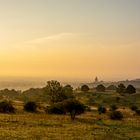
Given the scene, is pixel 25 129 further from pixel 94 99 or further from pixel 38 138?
pixel 94 99

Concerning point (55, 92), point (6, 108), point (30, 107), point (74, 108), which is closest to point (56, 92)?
point (55, 92)

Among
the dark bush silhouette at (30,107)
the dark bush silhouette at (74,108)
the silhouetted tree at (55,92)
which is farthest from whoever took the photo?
the silhouetted tree at (55,92)

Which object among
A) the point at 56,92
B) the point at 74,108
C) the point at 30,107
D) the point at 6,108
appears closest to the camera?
the point at 74,108

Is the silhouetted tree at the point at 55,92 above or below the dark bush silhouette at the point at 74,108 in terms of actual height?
above

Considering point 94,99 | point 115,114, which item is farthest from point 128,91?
point 115,114

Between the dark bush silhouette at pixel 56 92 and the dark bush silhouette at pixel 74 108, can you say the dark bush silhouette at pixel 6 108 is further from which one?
the dark bush silhouette at pixel 56 92

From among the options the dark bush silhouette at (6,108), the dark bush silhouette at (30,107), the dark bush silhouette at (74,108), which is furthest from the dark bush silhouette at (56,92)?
the dark bush silhouette at (74,108)

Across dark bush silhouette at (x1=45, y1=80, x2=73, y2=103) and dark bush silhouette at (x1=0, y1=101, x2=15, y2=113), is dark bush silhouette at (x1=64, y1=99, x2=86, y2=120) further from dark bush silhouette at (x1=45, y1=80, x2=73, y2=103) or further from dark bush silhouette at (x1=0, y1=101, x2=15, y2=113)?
dark bush silhouette at (x1=45, y1=80, x2=73, y2=103)

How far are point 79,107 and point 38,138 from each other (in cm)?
2904

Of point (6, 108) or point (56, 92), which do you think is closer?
point (6, 108)

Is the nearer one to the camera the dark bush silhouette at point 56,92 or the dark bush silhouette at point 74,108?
the dark bush silhouette at point 74,108

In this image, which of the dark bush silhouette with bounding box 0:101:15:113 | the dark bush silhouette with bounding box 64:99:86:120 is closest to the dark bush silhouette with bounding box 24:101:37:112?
the dark bush silhouette with bounding box 0:101:15:113

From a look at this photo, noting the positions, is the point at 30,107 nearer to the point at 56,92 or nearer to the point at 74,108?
the point at 56,92

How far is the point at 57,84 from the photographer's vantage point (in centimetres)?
9725
